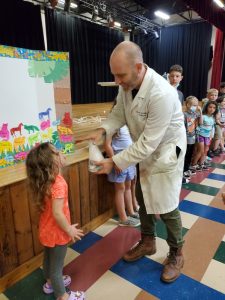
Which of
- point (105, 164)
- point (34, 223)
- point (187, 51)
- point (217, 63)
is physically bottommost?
point (34, 223)

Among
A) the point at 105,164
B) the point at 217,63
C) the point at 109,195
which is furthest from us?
the point at 217,63

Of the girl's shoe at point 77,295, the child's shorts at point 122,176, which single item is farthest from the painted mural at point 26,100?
the girl's shoe at point 77,295

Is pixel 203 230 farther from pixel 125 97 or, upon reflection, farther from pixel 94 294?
pixel 125 97

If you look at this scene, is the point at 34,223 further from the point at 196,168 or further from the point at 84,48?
the point at 84,48

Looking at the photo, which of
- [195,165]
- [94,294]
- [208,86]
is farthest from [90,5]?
[94,294]

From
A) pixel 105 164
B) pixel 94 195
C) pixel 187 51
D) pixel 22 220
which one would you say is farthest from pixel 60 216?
pixel 187 51

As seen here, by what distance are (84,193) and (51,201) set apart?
29.5 inches

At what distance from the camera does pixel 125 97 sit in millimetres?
1344

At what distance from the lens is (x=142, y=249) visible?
1633mm

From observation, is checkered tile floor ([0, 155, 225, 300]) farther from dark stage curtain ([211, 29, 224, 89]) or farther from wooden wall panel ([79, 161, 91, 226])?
dark stage curtain ([211, 29, 224, 89])

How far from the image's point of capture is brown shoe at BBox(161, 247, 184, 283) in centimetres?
143

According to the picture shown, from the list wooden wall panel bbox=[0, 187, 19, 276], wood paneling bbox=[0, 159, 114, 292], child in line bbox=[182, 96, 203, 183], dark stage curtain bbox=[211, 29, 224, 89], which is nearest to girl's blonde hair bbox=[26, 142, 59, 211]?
wood paneling bbox=[0, 159, 114, 292]

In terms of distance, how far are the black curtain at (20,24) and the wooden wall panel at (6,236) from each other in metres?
5.95

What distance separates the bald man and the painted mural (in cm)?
48
